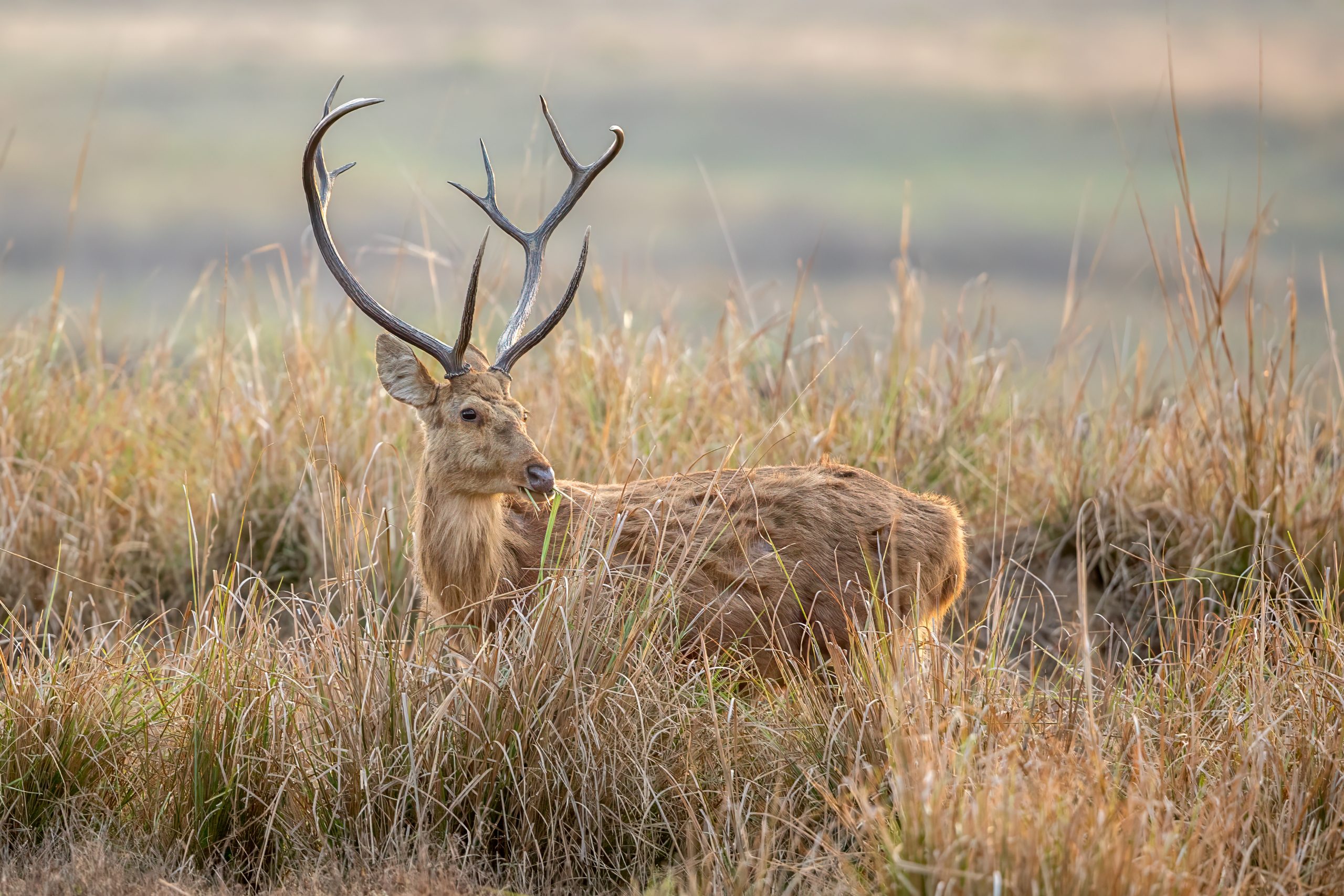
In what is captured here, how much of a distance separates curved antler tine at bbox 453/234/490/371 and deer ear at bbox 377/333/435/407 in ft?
0.49

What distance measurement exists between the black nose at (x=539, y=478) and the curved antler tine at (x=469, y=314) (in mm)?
525

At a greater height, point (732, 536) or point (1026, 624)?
point (732, 536)

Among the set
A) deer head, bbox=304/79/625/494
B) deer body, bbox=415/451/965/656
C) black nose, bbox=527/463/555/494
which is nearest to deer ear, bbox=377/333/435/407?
deer head, bbox=304/79/625/494

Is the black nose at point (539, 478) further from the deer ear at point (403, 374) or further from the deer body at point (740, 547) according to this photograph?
the deer ear at point (403, 374)

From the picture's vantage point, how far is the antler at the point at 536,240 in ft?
15.7

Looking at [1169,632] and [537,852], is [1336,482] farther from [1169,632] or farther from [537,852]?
[537,852]

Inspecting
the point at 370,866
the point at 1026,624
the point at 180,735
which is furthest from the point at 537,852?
the point at 1026,624

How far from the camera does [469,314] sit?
444 centimetres

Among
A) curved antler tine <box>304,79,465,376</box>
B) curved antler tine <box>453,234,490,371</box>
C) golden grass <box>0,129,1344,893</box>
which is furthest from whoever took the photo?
curved antler tine <box>304,79,465,376</box>

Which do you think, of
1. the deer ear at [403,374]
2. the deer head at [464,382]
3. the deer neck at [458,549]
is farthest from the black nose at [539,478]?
the deer ear at [403,374]

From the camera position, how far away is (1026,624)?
260 inches

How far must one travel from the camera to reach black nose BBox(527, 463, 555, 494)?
14.6 ft

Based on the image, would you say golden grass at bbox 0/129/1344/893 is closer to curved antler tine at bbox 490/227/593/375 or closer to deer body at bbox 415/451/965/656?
deer body at bbox 415/451/965/656

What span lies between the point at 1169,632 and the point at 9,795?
15.2 ft
